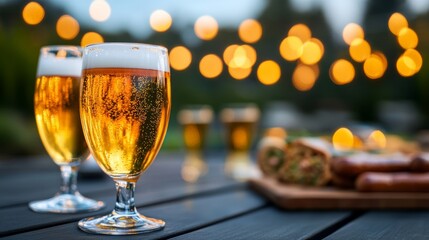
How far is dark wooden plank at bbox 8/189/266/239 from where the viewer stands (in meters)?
0.98

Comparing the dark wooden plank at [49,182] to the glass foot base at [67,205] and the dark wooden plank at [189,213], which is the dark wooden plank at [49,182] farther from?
the dark wooden plank at [189,213]

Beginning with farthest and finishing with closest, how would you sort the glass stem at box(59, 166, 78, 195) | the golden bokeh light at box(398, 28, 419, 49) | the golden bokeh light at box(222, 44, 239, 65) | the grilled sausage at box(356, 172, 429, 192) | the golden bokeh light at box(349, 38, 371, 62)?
1. the golden bokeh light at box(349, 38, 371, 62)
2. the golden bokeh light at box(398, 28, 419, 49)
3. the golden bokeh light at box(222, 44, 239, 65)
4. the grilled sausage at box(356, 172, 429, 192)
5. the glass stem at box(59, 166, 78, 195)

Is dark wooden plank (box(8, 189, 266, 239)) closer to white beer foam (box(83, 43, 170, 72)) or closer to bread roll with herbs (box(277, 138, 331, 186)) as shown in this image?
bread roll with herbs (box(277, 138, 331, 186))

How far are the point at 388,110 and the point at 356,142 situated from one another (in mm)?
10925

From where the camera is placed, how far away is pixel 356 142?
92.9 inches

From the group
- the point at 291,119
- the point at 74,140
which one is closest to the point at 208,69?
the point at 291,119

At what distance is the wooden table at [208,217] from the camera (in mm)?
1022

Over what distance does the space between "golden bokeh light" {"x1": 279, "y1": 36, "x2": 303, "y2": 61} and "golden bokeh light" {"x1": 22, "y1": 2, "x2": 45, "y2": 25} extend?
11.3 ft

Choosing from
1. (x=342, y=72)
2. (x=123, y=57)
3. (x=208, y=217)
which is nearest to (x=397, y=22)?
(x=342, y=72)

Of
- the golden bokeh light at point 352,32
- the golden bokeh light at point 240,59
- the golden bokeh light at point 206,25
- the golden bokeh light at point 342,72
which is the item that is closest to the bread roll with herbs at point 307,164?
the golden bokeh light at point 206,25

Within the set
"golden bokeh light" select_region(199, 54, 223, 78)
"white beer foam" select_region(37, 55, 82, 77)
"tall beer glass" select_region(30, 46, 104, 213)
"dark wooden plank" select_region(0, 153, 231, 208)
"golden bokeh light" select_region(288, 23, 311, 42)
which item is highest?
"golden bokeh light" select_region(288, 23, 311, 42)

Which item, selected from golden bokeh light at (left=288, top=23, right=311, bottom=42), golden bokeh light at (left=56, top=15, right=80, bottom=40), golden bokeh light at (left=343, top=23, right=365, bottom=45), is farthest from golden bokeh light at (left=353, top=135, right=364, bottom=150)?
golden bokeh light at (left=288, top=23, right=311, bottom=42)

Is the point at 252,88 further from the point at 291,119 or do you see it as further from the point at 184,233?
the point at 184,233

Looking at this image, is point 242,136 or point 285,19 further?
A: point 285,19
